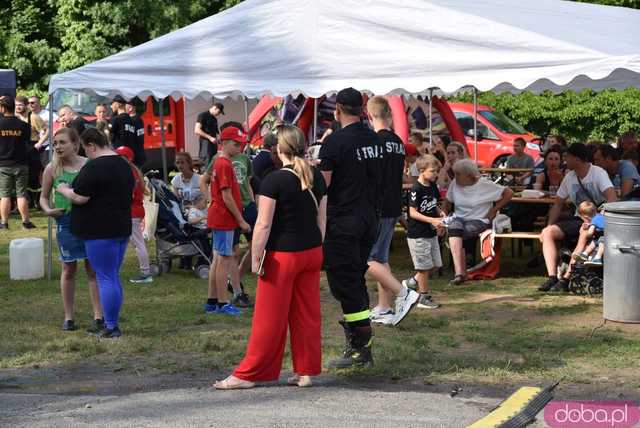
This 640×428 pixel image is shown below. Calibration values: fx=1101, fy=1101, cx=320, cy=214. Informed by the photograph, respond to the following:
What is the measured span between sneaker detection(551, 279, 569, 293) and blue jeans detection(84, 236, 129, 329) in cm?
450

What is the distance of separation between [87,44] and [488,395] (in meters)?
25.5

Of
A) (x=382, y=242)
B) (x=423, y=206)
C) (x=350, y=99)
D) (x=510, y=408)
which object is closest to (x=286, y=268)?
(x=350, y=99)

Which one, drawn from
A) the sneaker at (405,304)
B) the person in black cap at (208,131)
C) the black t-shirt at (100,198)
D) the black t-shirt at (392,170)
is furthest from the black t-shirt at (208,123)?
the sneaker at (405,304)

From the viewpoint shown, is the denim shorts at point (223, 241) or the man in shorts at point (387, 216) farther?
the denim shorts at point (223, 241)

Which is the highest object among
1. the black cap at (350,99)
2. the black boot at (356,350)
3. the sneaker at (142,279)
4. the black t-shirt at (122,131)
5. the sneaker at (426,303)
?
the black cap at (350,99)

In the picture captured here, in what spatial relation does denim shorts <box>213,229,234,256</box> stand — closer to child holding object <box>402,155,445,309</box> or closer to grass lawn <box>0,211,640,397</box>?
grass lawn <box>0,211,640,397</box>

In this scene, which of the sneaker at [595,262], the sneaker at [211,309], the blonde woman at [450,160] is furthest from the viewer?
the blonde woman at [450,160]

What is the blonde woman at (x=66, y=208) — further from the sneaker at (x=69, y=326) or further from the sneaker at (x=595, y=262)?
the sneaker at (x=595, y=262)

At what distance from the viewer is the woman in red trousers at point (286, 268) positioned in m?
6.71

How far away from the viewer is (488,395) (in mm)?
6781

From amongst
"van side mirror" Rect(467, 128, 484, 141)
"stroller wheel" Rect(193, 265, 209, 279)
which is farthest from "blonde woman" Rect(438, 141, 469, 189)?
"van side mirror" Rect(467, 128, 484, 141)

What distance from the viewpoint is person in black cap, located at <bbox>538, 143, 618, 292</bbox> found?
34.9 feet

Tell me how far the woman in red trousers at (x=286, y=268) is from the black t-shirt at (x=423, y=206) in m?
3.61

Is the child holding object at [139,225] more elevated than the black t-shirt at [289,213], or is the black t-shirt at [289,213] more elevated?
the black t-shirt at [289,213]
